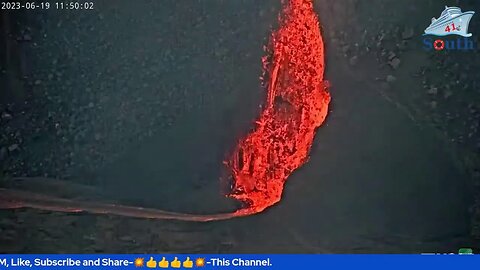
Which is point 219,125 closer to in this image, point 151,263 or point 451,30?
point 151,263

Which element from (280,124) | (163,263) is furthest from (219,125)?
(163,263)

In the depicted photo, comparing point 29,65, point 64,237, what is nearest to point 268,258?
point 64,237

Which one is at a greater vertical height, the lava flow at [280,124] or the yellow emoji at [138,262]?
the lava flow at [280,124]

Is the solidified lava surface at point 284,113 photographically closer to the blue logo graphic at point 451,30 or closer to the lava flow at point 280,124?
the lava flow at point 280,124

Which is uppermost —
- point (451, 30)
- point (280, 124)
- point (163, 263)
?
point (451, 30)

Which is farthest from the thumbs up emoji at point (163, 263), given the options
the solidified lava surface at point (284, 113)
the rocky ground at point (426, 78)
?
the rocky ground at point (426, 78)

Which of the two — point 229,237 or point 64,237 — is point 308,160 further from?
point 64,237
